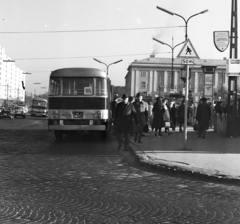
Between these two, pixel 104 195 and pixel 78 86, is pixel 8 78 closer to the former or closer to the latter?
pixel 78 86

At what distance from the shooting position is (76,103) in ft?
59.5

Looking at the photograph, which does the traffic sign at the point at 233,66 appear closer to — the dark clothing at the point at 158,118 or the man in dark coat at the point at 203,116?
the man in dark coat at the point at 203,116

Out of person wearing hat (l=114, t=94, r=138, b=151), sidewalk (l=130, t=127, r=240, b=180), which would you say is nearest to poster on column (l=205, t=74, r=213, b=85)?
sidewalk (l=130, t=127, r=240, b=180)

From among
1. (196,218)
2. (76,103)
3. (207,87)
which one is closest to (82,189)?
(196,218)

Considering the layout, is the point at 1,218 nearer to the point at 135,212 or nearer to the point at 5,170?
the point at 135,212

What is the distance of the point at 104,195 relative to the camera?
7375 millimetres

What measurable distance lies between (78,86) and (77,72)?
57 centimetres

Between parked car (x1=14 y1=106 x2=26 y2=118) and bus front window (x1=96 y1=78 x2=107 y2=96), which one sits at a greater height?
bus front window (x1=96 y1=78 x2=107 y2=96)

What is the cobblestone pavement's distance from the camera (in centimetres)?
593

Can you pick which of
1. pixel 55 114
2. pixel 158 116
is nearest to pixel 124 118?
pixel 55 114

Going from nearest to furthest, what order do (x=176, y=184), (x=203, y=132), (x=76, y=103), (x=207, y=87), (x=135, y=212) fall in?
1. (x=135, y=212)
2. (x=176, y=184)
3. (x=76, y=103)
4. (x=203, y=132)
5. (x=207, y=87)

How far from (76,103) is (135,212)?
12159 mm

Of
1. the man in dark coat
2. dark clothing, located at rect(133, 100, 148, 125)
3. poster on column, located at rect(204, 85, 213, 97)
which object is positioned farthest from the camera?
poster on column, located at rect(204, 85, 213, 97)

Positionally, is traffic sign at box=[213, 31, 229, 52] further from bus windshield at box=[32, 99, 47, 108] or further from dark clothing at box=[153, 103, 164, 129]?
bus windshield at box=[32, 99, 47, 108]
